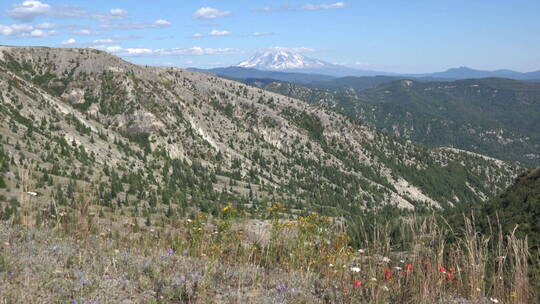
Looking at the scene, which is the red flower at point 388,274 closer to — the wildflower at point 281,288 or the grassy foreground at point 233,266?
the grassy foreground at point 233,266

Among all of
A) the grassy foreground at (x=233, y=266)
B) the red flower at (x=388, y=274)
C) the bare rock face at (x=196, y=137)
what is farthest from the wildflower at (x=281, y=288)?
the bare rock face at (x=196, y=137)

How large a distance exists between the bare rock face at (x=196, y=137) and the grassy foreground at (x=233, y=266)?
3925cm

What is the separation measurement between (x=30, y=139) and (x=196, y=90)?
86.6m

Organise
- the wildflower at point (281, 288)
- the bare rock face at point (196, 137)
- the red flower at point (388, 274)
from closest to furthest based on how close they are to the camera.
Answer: the wildflower at point (281, 288)
the red flower at point (388, 274)
the bare rock face at point (196, 137)

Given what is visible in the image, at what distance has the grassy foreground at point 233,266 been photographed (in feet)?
19.0

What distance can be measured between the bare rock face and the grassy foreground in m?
39.3

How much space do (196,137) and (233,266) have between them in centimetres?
9585

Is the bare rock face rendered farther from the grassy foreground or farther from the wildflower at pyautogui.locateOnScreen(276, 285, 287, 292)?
the wildflower at pyautogui.locateOnScreen(276, 285, 287, 292)

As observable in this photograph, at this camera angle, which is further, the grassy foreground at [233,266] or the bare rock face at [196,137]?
the bare rock face at [196,137]

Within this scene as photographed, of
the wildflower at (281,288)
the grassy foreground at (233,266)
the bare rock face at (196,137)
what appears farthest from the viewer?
the bare rock face at (196,137)

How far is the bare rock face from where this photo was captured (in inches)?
2379

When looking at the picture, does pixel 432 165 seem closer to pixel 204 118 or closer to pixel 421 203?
pixel 421 203

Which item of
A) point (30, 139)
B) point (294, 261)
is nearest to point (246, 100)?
point (30, 139)

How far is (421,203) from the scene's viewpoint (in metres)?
148
